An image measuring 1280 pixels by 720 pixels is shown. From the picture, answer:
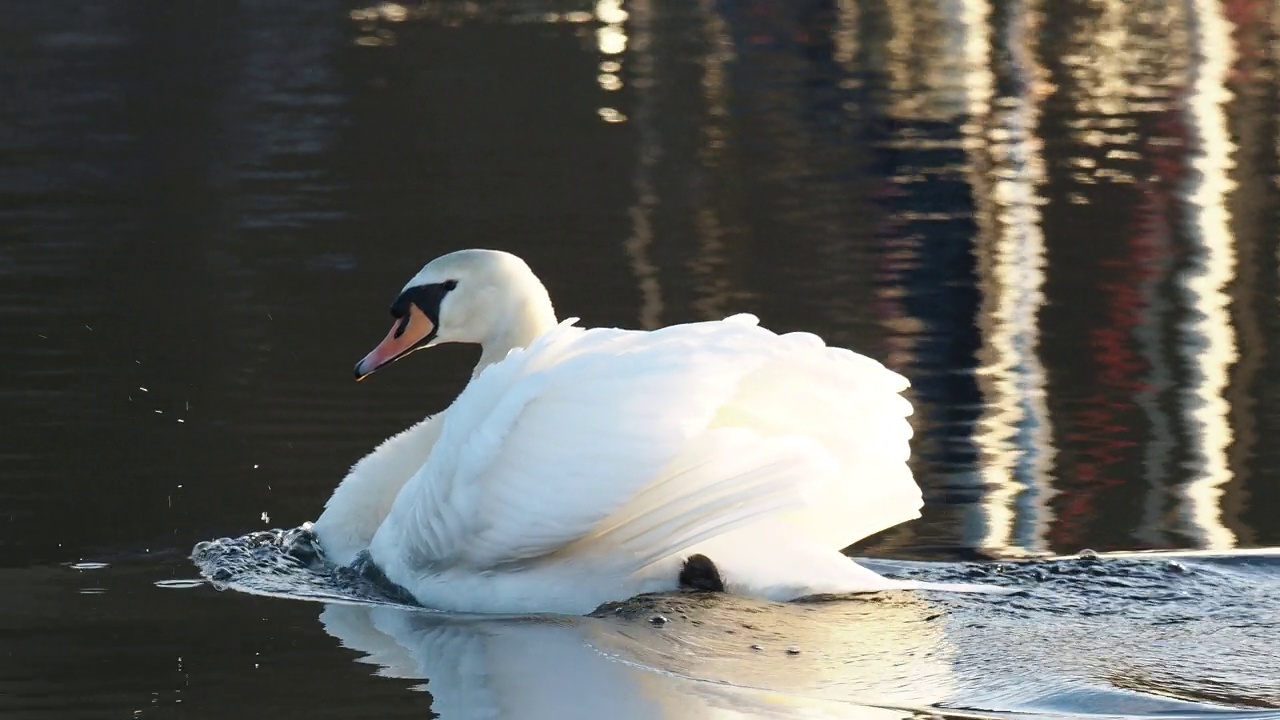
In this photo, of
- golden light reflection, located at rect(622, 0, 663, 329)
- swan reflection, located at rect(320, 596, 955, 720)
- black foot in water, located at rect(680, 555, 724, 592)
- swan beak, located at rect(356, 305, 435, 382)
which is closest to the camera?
swan reflection, located at rect(320, 596, 955, 720)

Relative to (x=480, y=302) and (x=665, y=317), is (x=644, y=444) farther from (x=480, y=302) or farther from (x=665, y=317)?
(x=665, y=317)

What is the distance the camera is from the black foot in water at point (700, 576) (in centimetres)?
562

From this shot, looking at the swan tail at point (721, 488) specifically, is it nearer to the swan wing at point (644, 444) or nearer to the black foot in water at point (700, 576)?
the swan wing at point (644, 444)

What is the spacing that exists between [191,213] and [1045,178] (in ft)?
17.5

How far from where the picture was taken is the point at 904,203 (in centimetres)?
1323

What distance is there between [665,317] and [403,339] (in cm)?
295

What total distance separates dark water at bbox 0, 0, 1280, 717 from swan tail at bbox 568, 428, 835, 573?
0.27 meters

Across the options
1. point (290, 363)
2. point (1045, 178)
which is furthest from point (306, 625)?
point (1045, 178)

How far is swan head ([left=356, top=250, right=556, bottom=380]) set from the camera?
671 centimetres

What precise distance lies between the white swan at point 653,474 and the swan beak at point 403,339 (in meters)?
0.83

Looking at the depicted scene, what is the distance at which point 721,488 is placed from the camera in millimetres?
5355

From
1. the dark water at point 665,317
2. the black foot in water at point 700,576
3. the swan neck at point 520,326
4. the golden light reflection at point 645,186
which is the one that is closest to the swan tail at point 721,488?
the black foot in water at point 700,576

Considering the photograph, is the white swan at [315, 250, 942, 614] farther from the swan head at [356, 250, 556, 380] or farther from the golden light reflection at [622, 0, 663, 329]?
the golden light reflection at [622, 0, 663, 329]

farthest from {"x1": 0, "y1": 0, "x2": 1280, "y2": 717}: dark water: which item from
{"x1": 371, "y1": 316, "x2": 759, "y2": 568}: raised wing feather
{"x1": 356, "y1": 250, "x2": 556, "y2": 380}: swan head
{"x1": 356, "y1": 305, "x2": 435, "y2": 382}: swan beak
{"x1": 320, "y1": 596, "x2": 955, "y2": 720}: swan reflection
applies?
{"x1": 356, "y1": 250, "x2": 556, "y2": 380}: swan head
